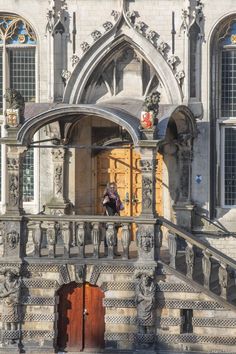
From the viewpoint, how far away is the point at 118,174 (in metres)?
23.2

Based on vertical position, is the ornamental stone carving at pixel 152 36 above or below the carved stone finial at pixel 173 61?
above

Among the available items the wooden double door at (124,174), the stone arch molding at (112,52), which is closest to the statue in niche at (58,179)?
the wooden double door at (124,174)

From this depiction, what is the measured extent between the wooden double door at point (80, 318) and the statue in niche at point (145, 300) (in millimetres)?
959

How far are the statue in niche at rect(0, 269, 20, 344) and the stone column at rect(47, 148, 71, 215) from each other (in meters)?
3.38

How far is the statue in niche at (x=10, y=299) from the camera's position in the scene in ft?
63.2

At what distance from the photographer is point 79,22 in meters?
22.3

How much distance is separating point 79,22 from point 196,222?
232 inches

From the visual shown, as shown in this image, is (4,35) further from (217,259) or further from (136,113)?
(217,259)

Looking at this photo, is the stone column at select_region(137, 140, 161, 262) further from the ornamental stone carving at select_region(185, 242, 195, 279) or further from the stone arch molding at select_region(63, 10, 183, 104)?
the stone arch molding at select_region(63, 10, 183, 104)

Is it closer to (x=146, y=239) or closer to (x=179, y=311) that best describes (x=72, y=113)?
(x=146, y=239)

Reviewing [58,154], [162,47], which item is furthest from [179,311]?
[162,47]

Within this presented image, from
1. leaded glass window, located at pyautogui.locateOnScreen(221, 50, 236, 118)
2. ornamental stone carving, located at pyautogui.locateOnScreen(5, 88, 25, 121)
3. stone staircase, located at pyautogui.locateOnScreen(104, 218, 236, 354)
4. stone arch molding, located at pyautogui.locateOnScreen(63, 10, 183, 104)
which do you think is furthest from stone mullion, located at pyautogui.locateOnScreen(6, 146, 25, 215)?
leaded glass window, located at pyautogui.locateOnScreen(221, 50, 236, 118)

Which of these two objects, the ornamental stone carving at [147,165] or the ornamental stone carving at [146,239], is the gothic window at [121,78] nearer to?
the ornamental stone carving at [147,165]

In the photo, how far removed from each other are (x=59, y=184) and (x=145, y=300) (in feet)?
15.9
